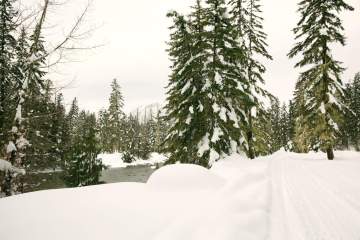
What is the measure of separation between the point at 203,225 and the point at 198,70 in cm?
1256

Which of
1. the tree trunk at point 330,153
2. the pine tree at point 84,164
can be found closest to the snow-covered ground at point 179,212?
the tree trunk at point 330,153

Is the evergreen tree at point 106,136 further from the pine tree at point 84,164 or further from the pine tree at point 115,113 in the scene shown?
the pine tree at point 84,164

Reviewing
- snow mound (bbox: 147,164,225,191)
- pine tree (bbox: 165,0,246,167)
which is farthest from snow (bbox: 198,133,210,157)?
snow mound (bbox: 147,164,225,191)

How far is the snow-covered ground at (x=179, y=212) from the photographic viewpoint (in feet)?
16.5

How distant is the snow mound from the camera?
8062 mm

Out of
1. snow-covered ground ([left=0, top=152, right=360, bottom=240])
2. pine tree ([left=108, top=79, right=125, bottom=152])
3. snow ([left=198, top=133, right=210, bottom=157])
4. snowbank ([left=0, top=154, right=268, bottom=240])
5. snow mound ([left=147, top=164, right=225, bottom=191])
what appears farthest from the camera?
pine tree ([left=108, top=79, right=125, bottom=152])

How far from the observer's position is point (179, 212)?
621 cm

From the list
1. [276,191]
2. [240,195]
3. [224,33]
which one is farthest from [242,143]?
[240,195]

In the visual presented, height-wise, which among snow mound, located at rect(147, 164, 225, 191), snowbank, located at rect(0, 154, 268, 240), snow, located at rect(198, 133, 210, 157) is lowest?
snowbank, located at rect(0, 154, 268, 240)

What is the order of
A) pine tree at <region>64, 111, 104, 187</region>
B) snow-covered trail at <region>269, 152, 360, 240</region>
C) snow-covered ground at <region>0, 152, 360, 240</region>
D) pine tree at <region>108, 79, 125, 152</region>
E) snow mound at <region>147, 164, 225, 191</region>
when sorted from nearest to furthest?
snow-covered ground at <region>0, 152, 360, 240</region> < snow-covered trail at <region>269, 152, 360, 240</region> < snow mound at <region>147, 164, 225, 191</region> < pine tree at <region>64, 111, 104, 187</region> < pine tree at <region>108, 79, 125, 152</region>

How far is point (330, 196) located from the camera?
29.2 feet

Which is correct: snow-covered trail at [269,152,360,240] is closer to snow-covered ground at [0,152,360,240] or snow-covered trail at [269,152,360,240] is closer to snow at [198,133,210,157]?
snow-covered ground at [0,152,360,240]

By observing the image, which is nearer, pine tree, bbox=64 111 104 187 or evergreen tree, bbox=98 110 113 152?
pine tree, bbox=64 111 104 187

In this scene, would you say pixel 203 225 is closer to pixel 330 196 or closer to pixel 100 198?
pixel 100 198
